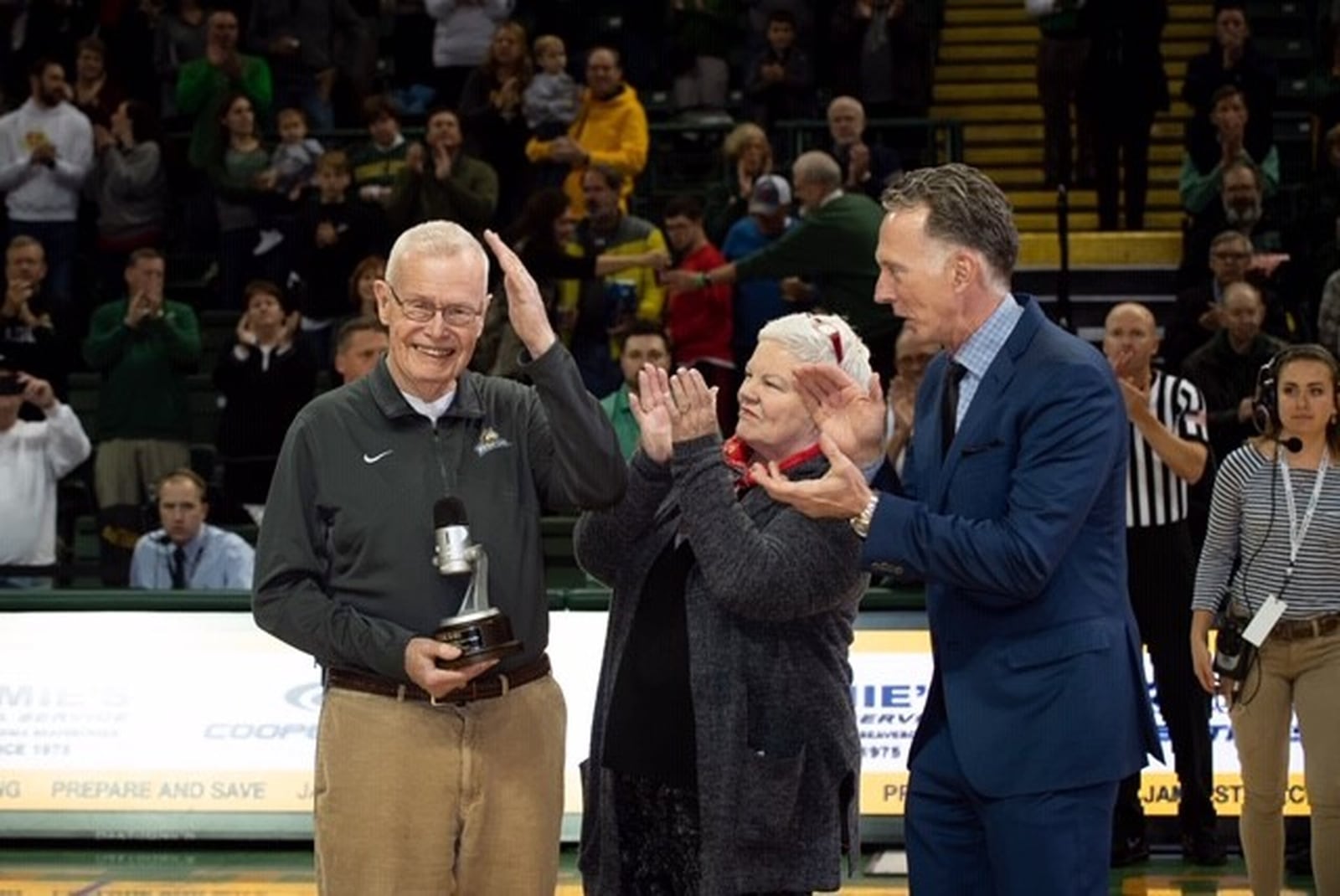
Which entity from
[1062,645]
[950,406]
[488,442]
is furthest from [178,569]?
[1062,645]

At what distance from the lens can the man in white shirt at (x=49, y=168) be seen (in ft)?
50.4

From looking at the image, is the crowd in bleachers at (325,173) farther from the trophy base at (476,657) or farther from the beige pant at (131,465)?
the trophy base at (476,657)

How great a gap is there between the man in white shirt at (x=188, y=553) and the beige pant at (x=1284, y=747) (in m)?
4.90

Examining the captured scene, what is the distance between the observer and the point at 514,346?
486 inches

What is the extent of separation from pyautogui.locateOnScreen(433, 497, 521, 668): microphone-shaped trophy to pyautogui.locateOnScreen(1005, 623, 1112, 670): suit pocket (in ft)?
3.54

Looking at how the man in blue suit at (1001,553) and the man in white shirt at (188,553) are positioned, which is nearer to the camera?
the man in blue suit at (1001,553)

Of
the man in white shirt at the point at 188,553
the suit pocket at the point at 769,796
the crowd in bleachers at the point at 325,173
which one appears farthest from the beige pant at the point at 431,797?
the crowd in bleachers at the point at 325,173

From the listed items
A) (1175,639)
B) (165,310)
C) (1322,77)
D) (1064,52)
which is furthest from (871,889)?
(1322,77)

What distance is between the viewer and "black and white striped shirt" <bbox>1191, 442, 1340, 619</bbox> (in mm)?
8094

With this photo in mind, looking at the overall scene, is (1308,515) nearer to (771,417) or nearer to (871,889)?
(871,889)

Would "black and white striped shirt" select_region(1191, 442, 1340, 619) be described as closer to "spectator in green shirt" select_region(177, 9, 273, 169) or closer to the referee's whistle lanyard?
the referee's whistle lanyard

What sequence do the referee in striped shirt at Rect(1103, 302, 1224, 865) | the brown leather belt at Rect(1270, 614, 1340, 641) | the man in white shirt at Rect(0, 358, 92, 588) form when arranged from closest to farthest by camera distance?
1. the brown leather belt at Rect(1270, 614, 1340, 641)
2. the referee in striped shirt at Rect(1103, 302, 1224, 865)
3. the man in white shirt at Rect(0, 358, 92, 588)

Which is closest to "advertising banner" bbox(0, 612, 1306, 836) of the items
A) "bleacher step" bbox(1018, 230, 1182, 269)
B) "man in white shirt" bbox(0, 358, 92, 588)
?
"man in white shirt" bbox(0, 358, 92, 588)

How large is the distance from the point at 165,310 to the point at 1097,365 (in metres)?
9.23
